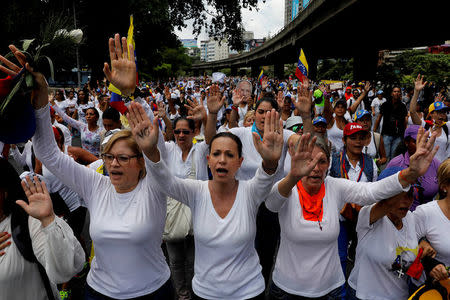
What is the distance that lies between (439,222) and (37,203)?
2564mm

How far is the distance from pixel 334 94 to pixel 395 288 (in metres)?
12.1

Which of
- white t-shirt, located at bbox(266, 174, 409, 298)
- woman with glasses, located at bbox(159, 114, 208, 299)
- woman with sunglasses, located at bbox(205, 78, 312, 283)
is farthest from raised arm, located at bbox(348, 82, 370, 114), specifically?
white t-shirt, located at bbox(266, 174, 409, 298)

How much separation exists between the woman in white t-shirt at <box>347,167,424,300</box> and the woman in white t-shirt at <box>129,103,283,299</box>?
0.76m

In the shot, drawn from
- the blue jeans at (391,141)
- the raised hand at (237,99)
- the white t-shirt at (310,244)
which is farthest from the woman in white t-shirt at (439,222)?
the blue jeans at (391,141)

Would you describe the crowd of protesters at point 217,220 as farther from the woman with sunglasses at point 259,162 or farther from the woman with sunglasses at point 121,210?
the woman with sunglasses at point 259,162

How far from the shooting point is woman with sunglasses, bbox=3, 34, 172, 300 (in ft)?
6.93

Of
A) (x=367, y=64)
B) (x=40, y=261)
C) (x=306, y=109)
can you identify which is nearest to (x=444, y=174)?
(x=306, y=109)

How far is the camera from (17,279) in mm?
1929

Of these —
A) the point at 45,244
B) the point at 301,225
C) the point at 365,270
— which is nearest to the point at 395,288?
the point at 365,270

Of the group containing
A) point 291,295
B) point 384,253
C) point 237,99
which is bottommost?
point 291,295

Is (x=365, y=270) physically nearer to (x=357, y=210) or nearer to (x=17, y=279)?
(x=357, y=210)

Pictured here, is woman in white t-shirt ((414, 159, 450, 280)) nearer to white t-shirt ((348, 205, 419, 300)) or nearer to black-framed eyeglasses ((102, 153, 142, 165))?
white t-shirt ((348, 205, 419, 300))

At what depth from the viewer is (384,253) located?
2.31 metres

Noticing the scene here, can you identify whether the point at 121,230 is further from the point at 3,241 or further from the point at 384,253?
the point at 384,253
